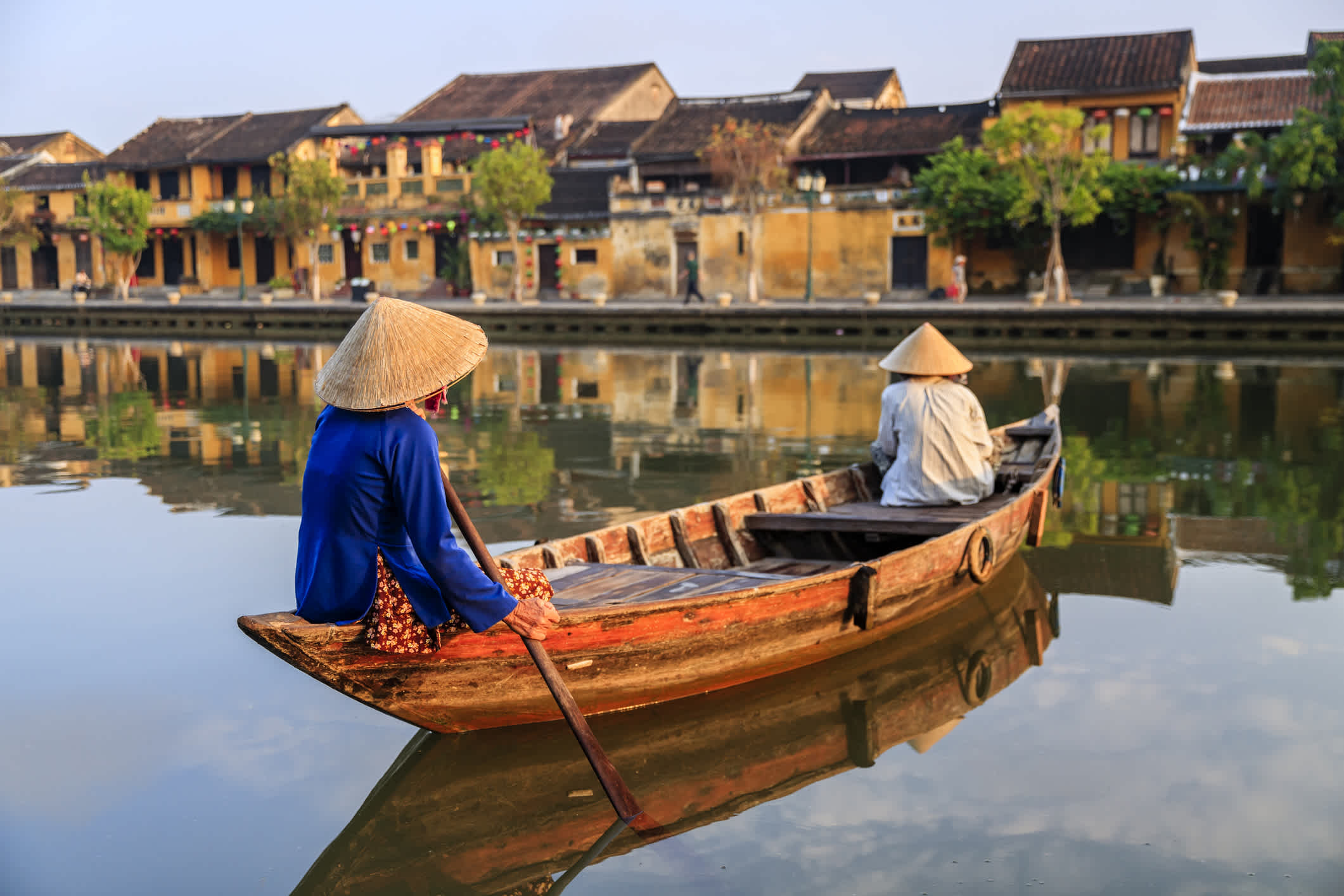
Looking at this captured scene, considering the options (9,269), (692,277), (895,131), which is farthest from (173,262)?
(895,131)

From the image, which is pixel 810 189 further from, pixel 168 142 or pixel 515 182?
pixel 168 142

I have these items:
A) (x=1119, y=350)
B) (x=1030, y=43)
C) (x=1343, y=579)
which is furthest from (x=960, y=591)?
(x=1030, y=43)

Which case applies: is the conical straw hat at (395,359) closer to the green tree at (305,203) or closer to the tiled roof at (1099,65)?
the tiled roof at (1099,65)

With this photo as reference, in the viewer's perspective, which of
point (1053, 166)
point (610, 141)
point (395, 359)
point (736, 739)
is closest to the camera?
point (395, 359)

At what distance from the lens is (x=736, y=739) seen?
4.64m

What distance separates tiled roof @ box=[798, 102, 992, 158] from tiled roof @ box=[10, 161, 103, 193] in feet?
71.9

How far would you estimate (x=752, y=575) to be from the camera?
513cm

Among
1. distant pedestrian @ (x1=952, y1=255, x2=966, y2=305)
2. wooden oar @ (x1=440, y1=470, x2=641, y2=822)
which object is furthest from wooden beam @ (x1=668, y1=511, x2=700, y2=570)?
distant pedestrian @ (x1=952, y1=255, x2=966, y2=305)

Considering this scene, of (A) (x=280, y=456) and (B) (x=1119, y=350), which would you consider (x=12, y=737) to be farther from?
(B) (x=1119, y=350)

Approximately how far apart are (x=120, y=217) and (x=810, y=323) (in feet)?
66.8

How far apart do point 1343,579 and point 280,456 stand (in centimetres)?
785

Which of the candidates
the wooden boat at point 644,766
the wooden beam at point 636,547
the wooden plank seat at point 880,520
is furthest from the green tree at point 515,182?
the wooden boat at point 644,766

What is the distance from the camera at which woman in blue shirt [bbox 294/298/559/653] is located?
3660 millimetres

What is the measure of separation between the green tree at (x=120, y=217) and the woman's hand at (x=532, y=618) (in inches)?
1294
